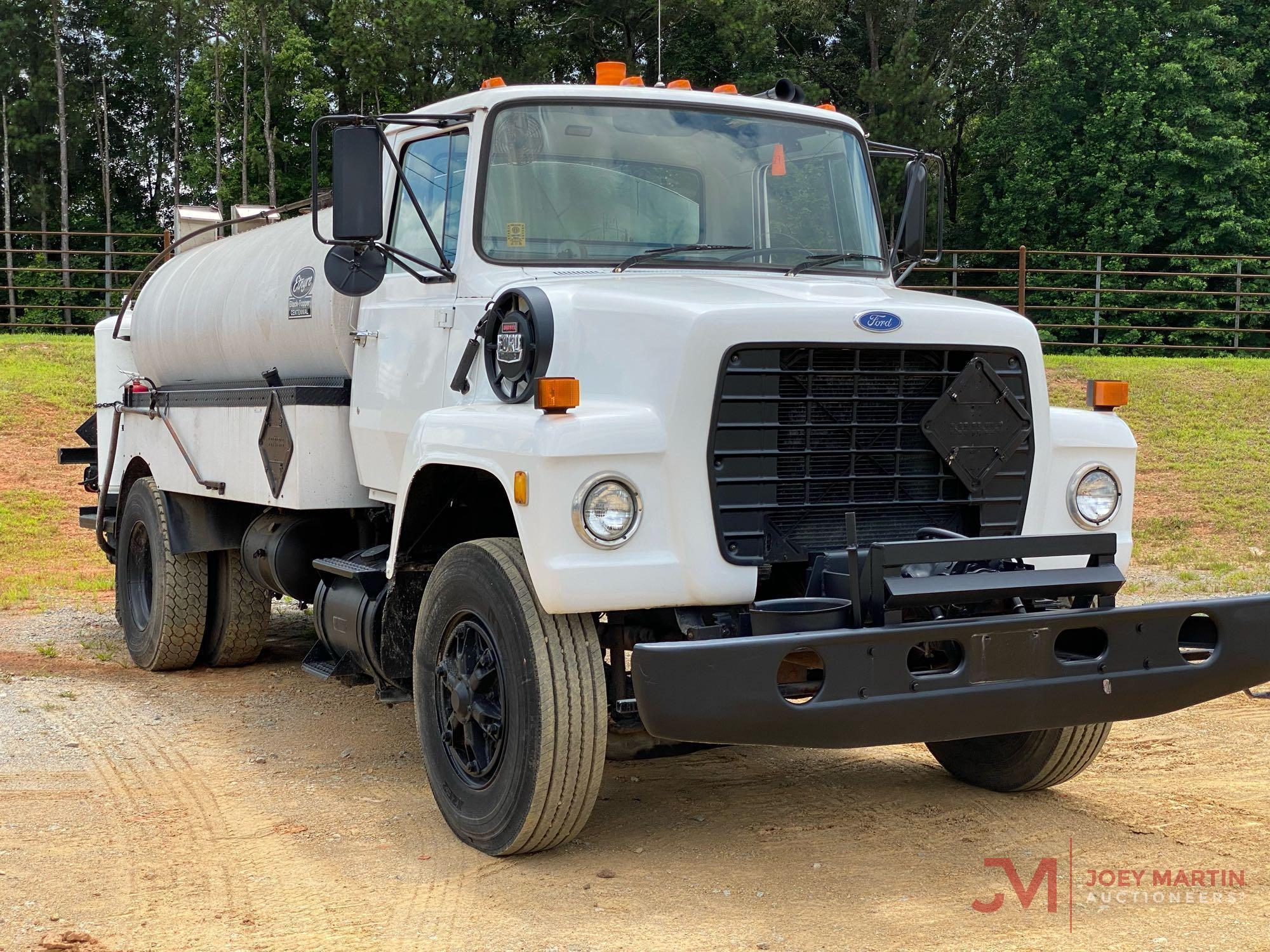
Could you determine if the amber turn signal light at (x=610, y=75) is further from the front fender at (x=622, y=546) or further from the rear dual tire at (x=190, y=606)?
the rear dual tire at (x=190, y=606)

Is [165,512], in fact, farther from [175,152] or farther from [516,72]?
[175,152]

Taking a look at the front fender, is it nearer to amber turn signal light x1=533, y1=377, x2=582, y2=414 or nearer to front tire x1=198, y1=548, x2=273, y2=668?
amber turn signal light x1=533, y1=377, x2=582, y2=414

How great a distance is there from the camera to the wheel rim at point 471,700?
4.84 m

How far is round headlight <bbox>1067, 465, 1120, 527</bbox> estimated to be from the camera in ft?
16.7

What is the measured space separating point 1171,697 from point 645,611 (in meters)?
1.77

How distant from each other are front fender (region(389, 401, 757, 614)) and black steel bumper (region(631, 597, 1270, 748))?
30 centimetres

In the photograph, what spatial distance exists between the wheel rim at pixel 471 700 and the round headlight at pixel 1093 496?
2.17m

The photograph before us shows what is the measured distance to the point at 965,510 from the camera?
16.3 feet

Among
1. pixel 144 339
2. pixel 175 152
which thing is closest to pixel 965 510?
pixel 144 339

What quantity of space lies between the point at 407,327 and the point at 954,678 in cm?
286

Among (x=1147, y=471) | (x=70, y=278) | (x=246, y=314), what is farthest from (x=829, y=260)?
(x=70, y=278)

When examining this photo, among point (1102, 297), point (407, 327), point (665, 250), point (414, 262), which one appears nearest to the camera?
point (665, 250)

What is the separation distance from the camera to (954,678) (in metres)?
4.26

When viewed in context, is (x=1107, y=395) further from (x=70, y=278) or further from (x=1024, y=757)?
(x=70, y=278)
